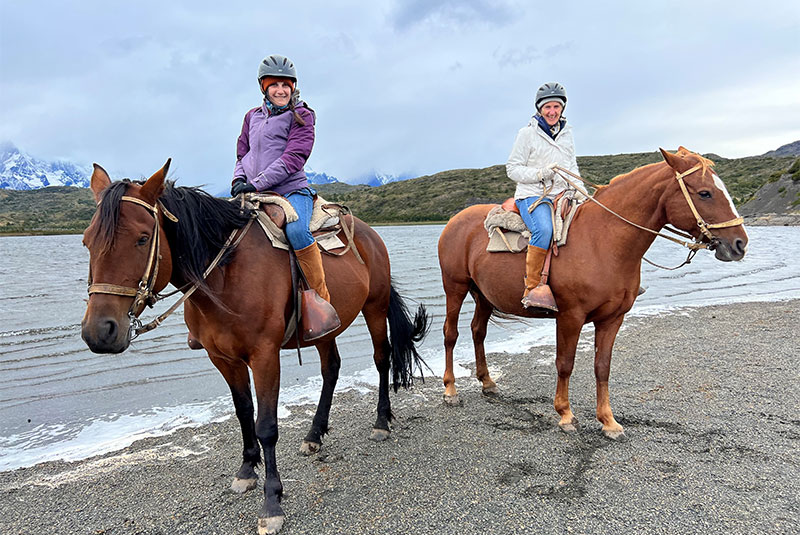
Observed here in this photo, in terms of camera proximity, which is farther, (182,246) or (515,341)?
(515,341)

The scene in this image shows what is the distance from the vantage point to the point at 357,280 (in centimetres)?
447

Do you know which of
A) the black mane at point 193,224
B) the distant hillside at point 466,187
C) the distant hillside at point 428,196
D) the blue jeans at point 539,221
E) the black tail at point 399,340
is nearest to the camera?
the black mane at point 193,224

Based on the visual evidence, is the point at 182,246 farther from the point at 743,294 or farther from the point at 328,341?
the point at 743,294

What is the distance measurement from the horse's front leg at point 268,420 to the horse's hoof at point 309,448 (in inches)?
44.6

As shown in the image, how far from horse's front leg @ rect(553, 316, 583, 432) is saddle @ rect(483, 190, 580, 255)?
2.52ft

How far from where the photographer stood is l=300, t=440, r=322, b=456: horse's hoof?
182 inches

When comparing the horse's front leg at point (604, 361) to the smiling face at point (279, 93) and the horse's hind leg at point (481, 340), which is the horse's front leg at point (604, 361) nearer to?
the horse's hind leg at point (481, 340)

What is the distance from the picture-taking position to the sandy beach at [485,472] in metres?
3.40

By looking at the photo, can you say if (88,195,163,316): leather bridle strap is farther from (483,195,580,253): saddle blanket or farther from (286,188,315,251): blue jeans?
(483,195,580,253): saddle blanket

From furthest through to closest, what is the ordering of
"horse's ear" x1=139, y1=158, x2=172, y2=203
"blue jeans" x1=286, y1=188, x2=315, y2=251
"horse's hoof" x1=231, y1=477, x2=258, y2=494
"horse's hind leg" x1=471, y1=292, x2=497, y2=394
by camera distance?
"horse's hind leg" x1=471, y1=292, x2=497, y2=394 → "horse's hoof" x1=231, y1=477, x2=258, y2=494 → "blue jeans" x1=286, y1=188, x2=315, y2=251 → "horse's ear" x1=139, y1=158, x2=172, y2=203

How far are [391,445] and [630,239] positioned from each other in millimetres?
3229

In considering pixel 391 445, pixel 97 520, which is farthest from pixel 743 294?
pixel 97 520

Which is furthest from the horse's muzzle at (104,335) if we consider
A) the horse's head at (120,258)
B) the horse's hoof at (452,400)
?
the horse's hoof at (452,400)

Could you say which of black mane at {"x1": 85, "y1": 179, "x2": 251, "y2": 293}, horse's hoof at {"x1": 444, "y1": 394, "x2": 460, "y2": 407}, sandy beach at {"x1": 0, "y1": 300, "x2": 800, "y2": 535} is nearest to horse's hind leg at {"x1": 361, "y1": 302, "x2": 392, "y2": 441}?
sandy beach at {"x1": 0, "y1": 300, "x2": 800, "y2": 535}
